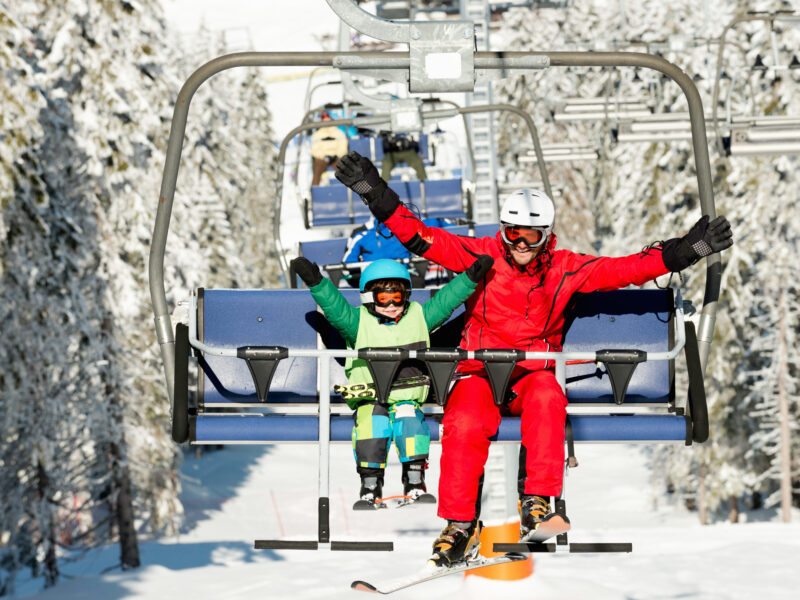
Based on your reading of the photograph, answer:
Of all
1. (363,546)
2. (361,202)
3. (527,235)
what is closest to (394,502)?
(363,546)

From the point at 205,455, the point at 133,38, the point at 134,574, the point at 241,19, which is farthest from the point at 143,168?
the point at 241,19

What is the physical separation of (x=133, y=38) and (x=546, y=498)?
16.5 metres

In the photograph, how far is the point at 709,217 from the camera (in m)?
4.92

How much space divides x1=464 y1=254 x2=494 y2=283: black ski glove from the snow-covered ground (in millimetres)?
6576

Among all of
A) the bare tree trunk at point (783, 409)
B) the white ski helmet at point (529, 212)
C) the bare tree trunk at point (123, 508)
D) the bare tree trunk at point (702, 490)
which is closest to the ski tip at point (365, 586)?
the white ski helmet at point (529, 212)

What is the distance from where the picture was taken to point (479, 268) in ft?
16.0

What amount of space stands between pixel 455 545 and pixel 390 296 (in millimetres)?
1120

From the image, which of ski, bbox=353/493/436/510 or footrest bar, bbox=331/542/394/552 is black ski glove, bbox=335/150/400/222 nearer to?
ski, bbox=353/493/436/510

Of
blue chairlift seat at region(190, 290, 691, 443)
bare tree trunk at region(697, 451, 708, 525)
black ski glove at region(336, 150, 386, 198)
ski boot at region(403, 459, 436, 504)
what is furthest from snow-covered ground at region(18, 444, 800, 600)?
black ski glove at region(336, 150, 386, 198)

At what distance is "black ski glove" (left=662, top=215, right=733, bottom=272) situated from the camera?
192 inches

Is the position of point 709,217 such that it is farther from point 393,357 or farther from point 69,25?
point 69,25

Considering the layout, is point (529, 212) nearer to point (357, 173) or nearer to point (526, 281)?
point (526, 281)

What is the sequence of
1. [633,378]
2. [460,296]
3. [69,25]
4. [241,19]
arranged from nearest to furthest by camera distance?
[460,296] < [633,378] < [69,25] < [241,19]

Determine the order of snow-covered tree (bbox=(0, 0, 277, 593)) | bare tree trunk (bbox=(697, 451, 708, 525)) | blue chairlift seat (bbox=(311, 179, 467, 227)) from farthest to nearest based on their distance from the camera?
bare tree trunk (bbox=(697, 451, 708, 525)) < snow-covered tree (bbox=(0, 0, 277, 593)) < blue chairlift seat (bbox=(311, 179, 467, 227))
